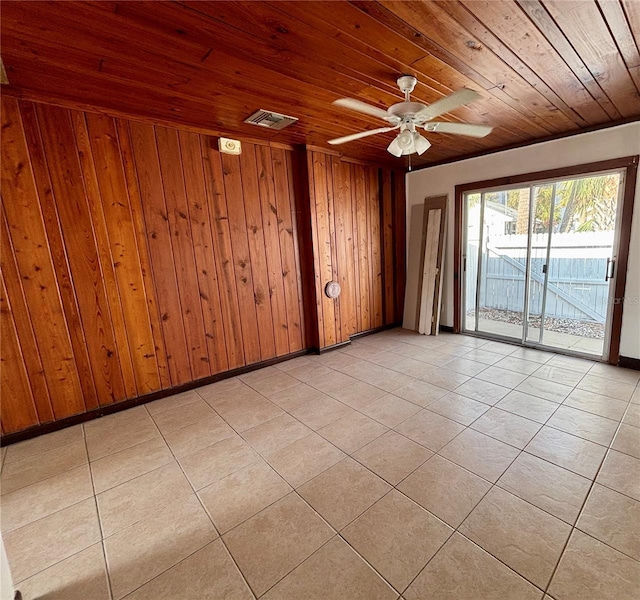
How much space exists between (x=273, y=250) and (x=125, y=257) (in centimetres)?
149

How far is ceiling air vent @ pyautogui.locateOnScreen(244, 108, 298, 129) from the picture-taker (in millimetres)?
2674

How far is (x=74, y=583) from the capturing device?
4.45ft

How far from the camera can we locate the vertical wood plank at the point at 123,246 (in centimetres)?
257

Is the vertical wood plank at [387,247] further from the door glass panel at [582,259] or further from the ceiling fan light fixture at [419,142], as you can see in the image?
the ceiling fan light fixture at [419,142]

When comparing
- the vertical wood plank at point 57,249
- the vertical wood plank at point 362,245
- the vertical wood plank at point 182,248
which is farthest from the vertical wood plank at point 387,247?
the vertical wood plank at point 57,249

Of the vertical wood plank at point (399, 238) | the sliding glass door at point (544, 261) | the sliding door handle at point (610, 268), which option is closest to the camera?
the sliding door handle at point (610, 268)

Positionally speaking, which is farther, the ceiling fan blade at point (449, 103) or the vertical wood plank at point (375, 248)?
the vertical wood plank at point (375, 248)

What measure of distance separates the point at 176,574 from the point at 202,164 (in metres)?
3.09

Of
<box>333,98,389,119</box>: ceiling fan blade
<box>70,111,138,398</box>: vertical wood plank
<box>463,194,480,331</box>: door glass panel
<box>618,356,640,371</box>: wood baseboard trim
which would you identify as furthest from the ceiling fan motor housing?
<box>618,356,640,371</box>: wood baseboard trim

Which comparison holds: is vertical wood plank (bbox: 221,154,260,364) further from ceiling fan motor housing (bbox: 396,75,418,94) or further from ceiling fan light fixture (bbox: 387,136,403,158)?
ceiling fan motor housing (bbox: 396,75,418,94)

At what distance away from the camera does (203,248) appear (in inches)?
124

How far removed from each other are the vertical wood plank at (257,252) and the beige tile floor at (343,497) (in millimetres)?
876

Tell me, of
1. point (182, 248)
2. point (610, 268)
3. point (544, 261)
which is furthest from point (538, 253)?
point (182, 248)

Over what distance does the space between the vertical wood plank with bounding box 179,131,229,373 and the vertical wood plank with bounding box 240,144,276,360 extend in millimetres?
430
